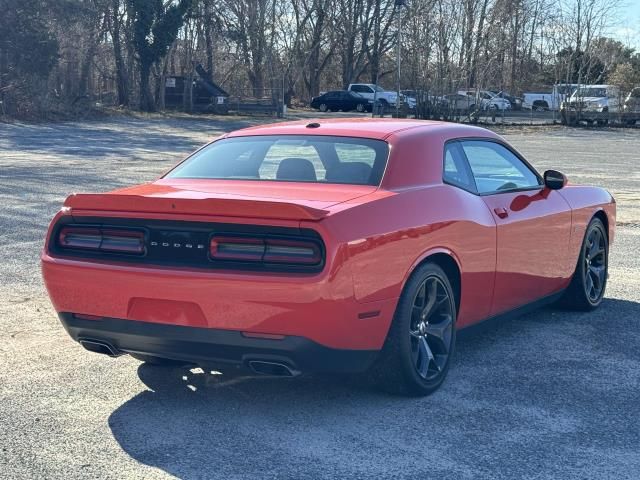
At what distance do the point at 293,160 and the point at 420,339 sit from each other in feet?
4.32

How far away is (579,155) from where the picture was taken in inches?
1130

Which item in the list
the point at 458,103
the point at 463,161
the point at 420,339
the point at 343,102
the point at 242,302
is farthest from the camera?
the point at 343,102

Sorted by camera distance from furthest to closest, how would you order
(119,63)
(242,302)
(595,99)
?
(119,63) → (595,99) → (242,302)

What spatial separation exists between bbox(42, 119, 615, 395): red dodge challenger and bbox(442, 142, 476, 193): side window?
14 mm

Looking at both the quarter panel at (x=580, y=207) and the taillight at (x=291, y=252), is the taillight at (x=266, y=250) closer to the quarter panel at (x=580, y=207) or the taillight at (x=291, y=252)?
the taillight at (x=291, y=252)

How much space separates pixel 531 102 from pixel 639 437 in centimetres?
6047

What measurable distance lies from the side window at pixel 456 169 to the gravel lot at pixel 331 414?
108 centimetres

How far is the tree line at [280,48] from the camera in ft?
149

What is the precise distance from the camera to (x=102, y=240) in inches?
192

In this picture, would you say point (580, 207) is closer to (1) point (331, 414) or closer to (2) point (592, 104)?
(1) point (331, 414)

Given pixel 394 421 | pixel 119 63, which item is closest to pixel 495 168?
pixel 394 421

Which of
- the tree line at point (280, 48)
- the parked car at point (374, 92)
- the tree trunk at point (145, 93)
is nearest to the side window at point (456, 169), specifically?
the tree line at point (280, 48)

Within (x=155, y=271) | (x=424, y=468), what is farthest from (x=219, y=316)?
(x=424, y=468)

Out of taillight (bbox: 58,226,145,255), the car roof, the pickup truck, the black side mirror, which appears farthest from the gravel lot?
the pickup truck
